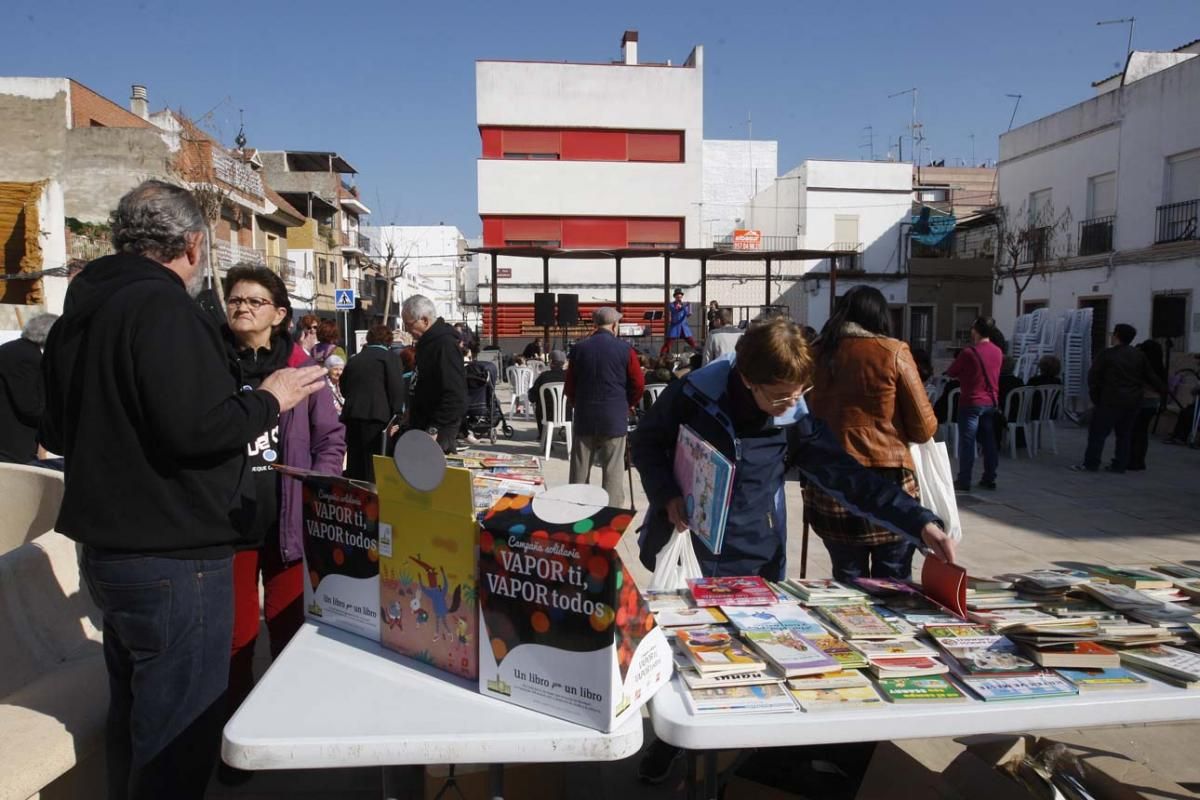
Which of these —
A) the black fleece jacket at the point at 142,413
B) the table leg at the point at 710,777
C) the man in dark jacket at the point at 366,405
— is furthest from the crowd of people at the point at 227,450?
the man in dark jacket at the point at 366,405

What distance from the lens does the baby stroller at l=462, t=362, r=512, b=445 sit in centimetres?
1002

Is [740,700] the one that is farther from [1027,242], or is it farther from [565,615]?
[1027,242]

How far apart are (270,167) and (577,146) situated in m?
23.4

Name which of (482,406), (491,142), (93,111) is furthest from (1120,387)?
(93,111)

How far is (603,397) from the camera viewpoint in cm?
635

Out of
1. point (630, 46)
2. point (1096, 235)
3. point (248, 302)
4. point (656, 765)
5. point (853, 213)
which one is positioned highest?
point (630, 46)

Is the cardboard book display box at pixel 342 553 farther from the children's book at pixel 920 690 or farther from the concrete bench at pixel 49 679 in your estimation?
the children's book at pixel 920 690

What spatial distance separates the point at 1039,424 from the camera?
10.4m

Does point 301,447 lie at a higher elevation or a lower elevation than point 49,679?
higher

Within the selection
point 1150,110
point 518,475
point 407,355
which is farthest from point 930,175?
point 518,475

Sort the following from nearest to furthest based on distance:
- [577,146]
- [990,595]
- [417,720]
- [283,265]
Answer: [417,720] → [990,595] → [577,146] → [283,265]

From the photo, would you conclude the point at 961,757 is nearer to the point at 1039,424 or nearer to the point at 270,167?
the point at 1039,424

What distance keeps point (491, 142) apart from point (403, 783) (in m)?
32.0

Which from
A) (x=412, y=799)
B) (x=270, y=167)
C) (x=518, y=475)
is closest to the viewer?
(x=412, y=799)
